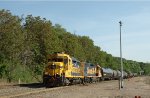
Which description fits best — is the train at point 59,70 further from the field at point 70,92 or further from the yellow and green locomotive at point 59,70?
the field at point 70,92

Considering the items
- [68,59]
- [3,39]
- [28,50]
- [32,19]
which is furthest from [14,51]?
[32,19]

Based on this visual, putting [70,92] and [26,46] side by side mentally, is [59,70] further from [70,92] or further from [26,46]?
[26,46]

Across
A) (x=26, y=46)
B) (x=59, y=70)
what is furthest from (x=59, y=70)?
(x=26, y=46)

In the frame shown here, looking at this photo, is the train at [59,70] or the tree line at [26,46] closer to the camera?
the train at [59,70]

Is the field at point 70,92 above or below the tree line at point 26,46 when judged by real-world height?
below

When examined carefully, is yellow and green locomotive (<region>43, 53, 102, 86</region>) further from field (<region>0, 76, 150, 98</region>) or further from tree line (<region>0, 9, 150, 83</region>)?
tree line (<region>0, 9, 150, 83</region>)

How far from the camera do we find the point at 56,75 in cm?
4103

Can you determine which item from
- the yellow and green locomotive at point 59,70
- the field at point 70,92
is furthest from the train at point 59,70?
the field at point 70,92

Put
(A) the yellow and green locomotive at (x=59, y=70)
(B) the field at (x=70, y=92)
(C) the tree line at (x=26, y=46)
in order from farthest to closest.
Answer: (C) the tree line at (x=26, y=46) < (A) the yellow and green locomotive at (x=59, y=70) < (B) the field at (x=70, y=92)

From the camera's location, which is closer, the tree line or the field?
the field

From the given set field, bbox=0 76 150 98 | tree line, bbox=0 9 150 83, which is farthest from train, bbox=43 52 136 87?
tree line, bbox=0 9 150 83

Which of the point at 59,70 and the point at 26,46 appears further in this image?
the point at 26,46

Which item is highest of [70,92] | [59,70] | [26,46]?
[26,46]

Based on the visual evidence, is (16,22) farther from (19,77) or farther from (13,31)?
(19,77)
